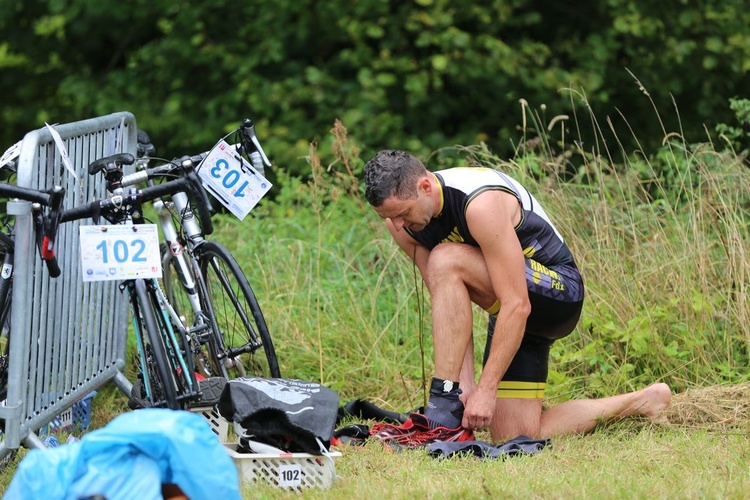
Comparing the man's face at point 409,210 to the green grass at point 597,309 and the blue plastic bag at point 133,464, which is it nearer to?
the green grass at point 597,309

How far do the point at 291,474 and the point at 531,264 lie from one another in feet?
4.65

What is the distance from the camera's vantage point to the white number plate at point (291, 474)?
12.9ft

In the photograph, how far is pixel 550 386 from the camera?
5.39 meters

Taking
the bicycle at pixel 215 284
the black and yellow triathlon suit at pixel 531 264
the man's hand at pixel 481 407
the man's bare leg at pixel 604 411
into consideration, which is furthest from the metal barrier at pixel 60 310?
the man's bare leg at pixel 604 411

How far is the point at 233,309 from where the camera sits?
5.21 metres

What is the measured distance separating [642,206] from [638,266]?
0.44 meters

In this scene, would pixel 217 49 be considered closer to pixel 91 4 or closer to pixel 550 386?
pixel 91 4

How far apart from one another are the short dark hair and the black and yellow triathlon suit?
0.18 m

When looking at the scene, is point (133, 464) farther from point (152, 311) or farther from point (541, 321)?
point (541, 321)

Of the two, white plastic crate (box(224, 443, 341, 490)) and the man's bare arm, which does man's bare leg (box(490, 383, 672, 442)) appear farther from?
white plastic crate (box(224, 443, 341, 490))

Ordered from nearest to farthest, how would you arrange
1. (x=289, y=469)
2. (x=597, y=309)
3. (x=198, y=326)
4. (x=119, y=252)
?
(x=289, y=469)
(x=119, y=252)
(x=198, y=326)
(x=597, y=309)

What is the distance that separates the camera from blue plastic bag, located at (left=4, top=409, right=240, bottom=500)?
281 centimetres

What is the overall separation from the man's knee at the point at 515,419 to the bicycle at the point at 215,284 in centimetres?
102

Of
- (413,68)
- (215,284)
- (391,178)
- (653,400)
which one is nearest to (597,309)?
(653,400)
